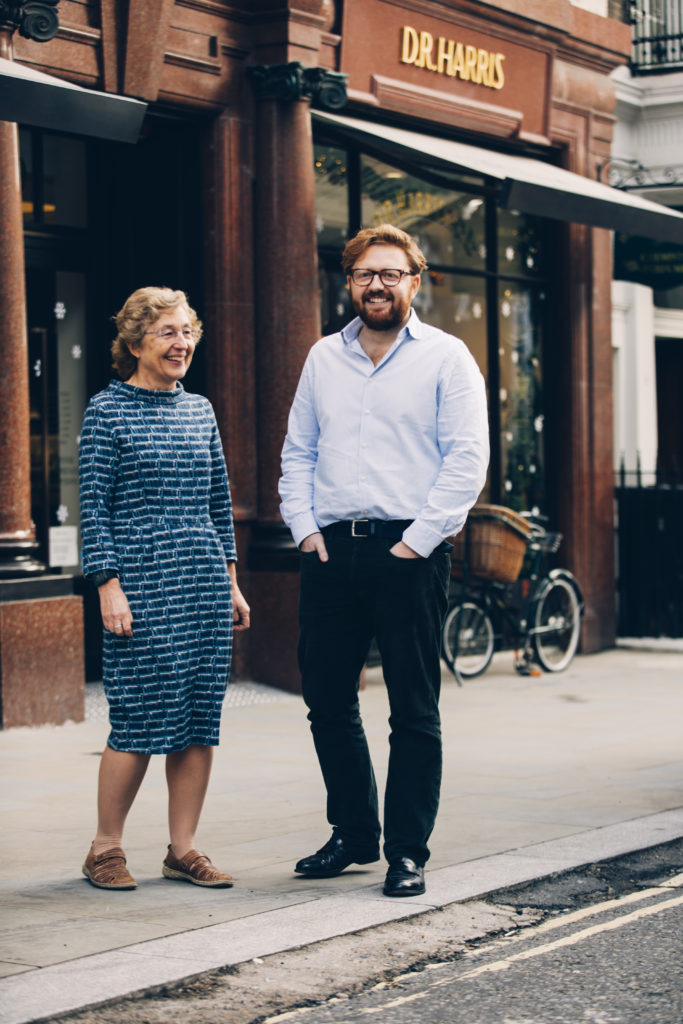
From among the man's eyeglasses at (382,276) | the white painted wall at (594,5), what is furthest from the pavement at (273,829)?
the white painted wall at (594,5)

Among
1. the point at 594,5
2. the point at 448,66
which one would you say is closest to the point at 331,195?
the point at 448,66

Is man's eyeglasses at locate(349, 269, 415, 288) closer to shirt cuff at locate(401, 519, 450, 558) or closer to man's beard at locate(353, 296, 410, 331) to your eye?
man's beard at locate(353, 296, 410, 331)

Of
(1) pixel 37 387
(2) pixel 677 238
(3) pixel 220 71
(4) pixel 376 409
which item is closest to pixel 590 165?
(2) pixel 677 238

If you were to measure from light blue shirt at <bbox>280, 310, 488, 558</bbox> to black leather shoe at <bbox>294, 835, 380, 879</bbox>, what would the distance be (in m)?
1.00

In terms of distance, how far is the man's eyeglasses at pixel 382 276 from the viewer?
528 centimetres

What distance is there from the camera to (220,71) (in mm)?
10344

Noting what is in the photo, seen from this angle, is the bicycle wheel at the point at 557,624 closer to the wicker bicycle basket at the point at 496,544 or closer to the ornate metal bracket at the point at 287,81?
the wicker bicycle basket at the point at 496,544

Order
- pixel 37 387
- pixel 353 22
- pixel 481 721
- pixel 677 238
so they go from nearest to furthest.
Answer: pixel 481 721, pixel 37 387, pixel 353 22, pixel 677 238

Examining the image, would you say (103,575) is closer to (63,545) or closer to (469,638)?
(63,545)

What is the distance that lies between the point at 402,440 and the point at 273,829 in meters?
1.77

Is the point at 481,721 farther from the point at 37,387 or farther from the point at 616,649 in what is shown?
the point at 616,649

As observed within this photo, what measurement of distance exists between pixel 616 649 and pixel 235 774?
698 cm

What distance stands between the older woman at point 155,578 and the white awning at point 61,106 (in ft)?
9.73

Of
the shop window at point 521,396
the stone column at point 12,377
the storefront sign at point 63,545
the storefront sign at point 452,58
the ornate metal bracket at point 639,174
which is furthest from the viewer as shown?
the ornate metal bracket at point 639,174
